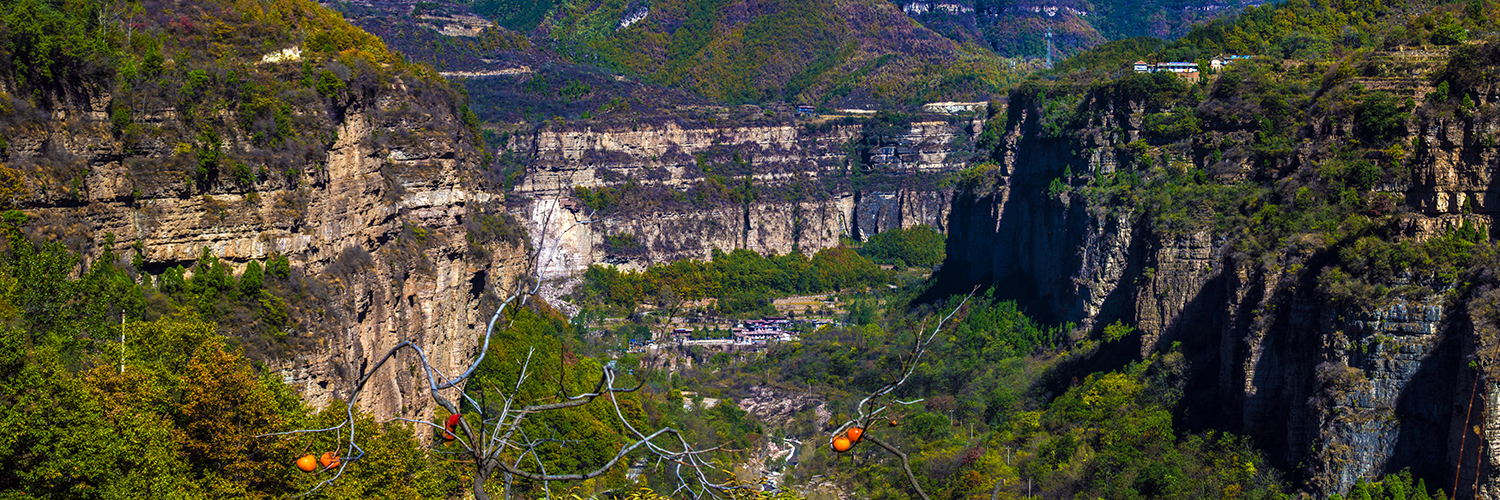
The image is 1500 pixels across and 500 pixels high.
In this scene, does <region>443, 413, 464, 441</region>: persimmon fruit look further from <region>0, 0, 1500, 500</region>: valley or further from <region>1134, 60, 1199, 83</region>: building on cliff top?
<region>1134, 60, 1199, 83</region>: building on cliff top

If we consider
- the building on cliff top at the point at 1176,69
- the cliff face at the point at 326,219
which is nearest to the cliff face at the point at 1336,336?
the building on cliff top at the point at 1176,69

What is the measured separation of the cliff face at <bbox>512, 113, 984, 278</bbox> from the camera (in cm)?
17412

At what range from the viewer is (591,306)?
15425 cm

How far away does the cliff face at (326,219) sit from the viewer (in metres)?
42.2

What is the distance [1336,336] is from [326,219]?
110 ft

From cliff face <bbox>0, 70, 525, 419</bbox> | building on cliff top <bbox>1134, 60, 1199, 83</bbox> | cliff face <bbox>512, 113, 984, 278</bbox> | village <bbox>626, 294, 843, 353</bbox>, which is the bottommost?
village <bbox>626, 294, 843, 353</bbox>

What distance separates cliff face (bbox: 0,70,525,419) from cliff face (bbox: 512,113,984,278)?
9776 cm

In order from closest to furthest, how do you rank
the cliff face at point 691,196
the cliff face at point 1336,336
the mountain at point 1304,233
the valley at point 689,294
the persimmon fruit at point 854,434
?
the persimmon fruit at point 854,434 < the valley at point 689,294 < the cliff face at point 1336,336 < the mountain at point 1304,233 < the cliff face at point 691,196

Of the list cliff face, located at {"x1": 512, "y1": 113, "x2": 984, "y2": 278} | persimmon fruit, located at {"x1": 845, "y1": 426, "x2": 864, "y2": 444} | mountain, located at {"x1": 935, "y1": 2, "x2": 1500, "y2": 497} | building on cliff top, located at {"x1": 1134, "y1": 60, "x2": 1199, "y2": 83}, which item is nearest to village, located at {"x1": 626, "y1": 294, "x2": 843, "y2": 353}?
cliff face, located at {"x1": 512, "y1": 113, "x2": 984, "y2": 278}

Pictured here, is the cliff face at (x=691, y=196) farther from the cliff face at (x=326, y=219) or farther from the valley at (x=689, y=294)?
the cliff face at (x=326, y=219)

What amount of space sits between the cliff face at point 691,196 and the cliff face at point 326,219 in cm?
9776

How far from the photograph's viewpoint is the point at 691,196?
7387 inches

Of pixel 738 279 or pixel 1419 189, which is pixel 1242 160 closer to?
pixel 1419 189

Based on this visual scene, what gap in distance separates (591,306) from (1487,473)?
113226 mm
